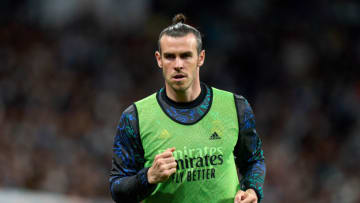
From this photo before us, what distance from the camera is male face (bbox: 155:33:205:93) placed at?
400cm

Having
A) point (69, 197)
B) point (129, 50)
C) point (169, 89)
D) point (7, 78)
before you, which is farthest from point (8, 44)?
point (169, 89)

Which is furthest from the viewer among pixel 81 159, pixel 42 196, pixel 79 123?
pixel 79 123

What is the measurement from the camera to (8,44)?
522 inches

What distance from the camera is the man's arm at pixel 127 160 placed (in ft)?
12.9

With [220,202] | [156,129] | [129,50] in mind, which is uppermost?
[129,50]

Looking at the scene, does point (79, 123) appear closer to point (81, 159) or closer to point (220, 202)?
point (81, 159)

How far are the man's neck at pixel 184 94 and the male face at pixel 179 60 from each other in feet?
0.19

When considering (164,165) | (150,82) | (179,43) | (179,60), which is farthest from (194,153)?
(150,82)

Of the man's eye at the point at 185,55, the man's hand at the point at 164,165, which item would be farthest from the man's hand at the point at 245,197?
the man's eye at the point at 185,55

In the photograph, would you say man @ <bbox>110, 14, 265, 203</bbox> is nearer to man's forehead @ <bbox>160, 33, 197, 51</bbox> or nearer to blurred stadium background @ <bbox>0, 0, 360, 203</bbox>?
man's forehead @ <bbox>160, 33, 197, 51</bbox>

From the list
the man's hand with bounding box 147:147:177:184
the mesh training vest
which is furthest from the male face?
the man's hand with bounding box 147:147:177:184

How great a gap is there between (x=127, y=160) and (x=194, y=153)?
1.32 ft

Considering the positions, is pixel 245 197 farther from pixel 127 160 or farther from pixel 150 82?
pixel 150 82

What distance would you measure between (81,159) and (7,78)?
2436 millimetres
